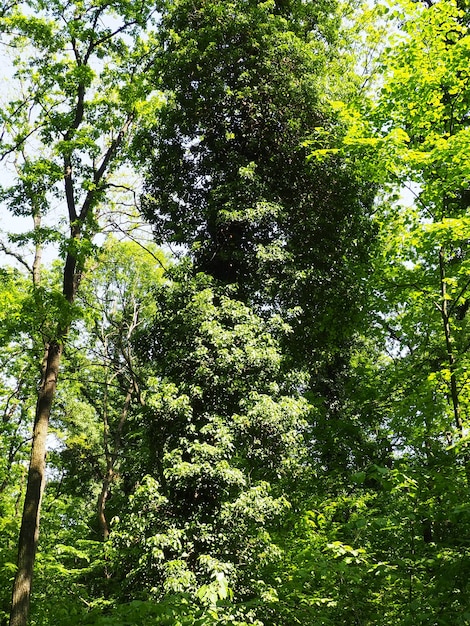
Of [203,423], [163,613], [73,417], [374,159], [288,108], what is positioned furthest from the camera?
[73,417]

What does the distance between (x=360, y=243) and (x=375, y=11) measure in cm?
865

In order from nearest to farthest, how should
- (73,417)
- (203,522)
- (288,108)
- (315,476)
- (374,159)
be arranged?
1. (374,159)
2. (203,522)
3. (315,476)
4. (288,108)
5. (73,417)

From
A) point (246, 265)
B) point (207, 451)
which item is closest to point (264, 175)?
point (246, 265)

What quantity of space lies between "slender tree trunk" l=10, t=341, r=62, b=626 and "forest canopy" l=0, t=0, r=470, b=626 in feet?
0.10

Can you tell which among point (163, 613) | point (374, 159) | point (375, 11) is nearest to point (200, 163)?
point (374, 159)

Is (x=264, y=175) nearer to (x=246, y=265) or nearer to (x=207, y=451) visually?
(x=246, y=265)

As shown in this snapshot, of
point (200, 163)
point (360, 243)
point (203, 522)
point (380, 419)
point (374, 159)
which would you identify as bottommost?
point (203, 522)

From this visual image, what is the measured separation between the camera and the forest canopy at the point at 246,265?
7215 mm

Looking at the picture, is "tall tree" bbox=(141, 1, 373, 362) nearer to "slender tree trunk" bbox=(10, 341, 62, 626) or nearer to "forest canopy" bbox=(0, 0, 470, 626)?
"forest canopy" bbox=(0, 0, 470, 626)

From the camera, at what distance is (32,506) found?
27.3ft

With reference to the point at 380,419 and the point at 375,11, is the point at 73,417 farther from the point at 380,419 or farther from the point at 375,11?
the point at 375,11

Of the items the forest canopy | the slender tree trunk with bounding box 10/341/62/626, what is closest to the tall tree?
the forest canopy

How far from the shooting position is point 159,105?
11.6 meters

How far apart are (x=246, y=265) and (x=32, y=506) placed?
605 cm
